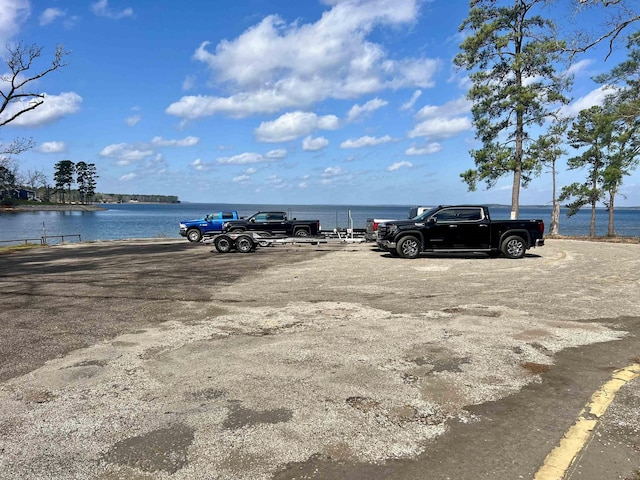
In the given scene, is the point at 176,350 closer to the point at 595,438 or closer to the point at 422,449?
the point at 422,449

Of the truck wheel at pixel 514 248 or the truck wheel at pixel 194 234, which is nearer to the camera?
the truck wheel at pixel 514 248

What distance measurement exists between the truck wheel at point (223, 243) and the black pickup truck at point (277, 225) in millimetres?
5265

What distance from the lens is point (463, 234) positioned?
591 inches

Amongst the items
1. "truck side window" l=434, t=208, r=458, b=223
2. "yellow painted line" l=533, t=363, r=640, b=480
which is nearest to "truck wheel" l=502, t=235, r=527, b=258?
"truck side window" l=434, t=208, r=458, b=223

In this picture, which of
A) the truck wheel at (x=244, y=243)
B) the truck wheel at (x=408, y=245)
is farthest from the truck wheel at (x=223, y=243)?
the truck wheel at (x=408, y=245)

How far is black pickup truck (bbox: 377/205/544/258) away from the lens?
49.4 ft

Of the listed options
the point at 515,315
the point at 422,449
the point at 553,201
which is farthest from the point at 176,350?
the point at 553,201

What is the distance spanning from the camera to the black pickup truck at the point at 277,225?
78.3 feet

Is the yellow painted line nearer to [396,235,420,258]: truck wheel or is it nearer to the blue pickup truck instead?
[396,235,420,258]: truck wheel

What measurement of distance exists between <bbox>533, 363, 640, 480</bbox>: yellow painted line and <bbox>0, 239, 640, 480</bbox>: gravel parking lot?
7 cm

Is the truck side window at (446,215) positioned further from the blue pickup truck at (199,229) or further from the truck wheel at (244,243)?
the blue pickup truck at (199,229)

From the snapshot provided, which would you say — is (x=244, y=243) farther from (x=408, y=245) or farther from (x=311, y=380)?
(x=311, y=380)

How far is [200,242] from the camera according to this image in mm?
25781

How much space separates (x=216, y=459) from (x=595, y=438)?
2823 mm
